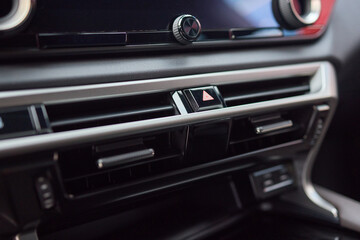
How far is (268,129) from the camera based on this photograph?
728mm

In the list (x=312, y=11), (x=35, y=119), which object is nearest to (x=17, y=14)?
(x=35, y=119)

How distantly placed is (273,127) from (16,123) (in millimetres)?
506

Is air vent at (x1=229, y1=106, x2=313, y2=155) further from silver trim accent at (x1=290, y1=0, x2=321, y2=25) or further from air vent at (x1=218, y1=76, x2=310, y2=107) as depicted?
silver trim accent at (x1=290, y1=0, x2=321, y2=25)

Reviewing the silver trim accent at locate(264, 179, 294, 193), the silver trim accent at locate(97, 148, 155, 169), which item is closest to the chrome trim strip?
the silver trim accent at locate(97, 148, 155, 169)

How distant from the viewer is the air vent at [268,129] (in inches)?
28.6

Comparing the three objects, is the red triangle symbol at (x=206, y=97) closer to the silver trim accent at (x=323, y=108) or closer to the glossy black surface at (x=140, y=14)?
the glossy black surface at (x=140, y=14)

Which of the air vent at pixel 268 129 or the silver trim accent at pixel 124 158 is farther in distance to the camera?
the air vent at pixel 268 129

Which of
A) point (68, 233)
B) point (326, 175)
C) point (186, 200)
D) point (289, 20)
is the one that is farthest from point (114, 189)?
point (326, 175)

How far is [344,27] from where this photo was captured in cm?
88

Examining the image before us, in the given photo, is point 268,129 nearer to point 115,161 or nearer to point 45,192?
point 115,161

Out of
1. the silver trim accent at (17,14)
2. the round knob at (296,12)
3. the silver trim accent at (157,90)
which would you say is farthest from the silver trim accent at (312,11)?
the silver trim accent at (17,14)

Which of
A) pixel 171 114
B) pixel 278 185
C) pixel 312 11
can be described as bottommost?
pixel 278 185

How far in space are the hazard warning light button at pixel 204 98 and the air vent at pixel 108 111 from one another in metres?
0.04

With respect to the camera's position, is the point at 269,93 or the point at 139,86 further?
the point at 269,93
